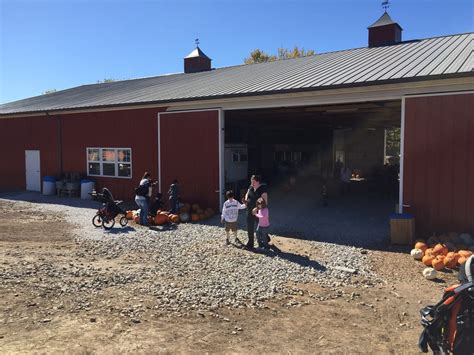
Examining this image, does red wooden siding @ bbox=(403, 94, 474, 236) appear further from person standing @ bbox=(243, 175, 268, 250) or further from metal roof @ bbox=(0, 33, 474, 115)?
person standing @ bbox=(243, 175, 268, 250)

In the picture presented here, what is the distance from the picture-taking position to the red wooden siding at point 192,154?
13961 mm

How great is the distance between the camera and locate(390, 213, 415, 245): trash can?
9.77m

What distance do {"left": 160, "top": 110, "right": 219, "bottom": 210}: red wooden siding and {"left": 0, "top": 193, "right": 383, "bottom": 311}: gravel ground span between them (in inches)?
114

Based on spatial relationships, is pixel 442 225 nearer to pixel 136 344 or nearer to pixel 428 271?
pixel 428 271

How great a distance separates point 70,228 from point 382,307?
9114 mm

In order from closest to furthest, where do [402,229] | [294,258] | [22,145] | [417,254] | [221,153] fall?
[417,254] < [294,258] < [402,229] < [221,153] < [22,145]

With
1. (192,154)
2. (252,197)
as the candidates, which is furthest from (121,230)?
(252,197)

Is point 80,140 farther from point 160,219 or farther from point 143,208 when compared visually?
point 160,219

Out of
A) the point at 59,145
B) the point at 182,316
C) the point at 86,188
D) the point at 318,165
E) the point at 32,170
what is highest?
the point at 59,145

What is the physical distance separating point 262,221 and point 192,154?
19.4 feet

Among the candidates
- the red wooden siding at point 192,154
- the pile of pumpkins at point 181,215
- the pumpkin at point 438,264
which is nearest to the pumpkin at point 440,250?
the pumpkin at point 438,264

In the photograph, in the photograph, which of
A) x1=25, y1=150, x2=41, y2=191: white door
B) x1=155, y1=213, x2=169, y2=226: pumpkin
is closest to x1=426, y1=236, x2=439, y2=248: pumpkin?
x1=155, y1=213, x2=169, y2=226: pumpkin

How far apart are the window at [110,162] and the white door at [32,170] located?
366 cm

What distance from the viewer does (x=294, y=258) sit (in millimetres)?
8695
